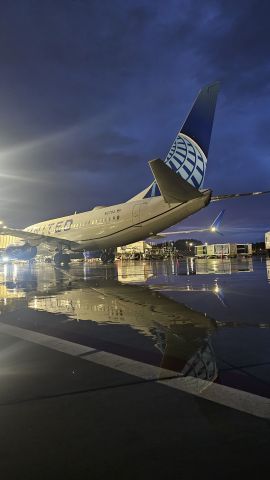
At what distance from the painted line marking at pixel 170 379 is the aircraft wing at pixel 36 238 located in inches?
1167

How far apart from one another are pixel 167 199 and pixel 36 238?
17.6m

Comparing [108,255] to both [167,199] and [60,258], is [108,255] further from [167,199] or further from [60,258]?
[167,199]

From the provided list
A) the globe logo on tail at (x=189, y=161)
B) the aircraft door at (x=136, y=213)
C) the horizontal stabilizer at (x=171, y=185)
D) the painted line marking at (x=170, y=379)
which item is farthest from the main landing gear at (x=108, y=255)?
the painted line marking at (x=170, y=379)

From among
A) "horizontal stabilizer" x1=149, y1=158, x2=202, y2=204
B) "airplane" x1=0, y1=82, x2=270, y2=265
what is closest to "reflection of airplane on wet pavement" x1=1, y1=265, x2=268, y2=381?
"horizontal stabilizer" x1=149, y1=158, x2=202, y2=204

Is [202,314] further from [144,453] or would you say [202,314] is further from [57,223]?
[57,223]

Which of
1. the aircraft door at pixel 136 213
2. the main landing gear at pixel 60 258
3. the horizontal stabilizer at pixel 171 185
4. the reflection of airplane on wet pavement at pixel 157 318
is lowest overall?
the reflection of airplane on wet pavement at pixel 157 318

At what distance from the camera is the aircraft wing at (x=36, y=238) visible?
35.6 metres

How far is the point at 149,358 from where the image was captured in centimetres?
505

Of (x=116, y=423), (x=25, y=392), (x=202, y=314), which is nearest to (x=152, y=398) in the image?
(x=116, y=423)

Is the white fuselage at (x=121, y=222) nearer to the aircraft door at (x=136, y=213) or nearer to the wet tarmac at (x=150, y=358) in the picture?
the aircraft door at (x=136, y=213)

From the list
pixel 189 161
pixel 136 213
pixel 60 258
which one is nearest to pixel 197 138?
pixel 189 161

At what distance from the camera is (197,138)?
25.2 meters

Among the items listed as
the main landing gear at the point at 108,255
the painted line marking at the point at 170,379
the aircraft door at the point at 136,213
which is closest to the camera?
the painted line marking at the point at 170,379

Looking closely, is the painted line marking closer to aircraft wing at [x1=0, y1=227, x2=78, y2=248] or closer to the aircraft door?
the aircraft door
